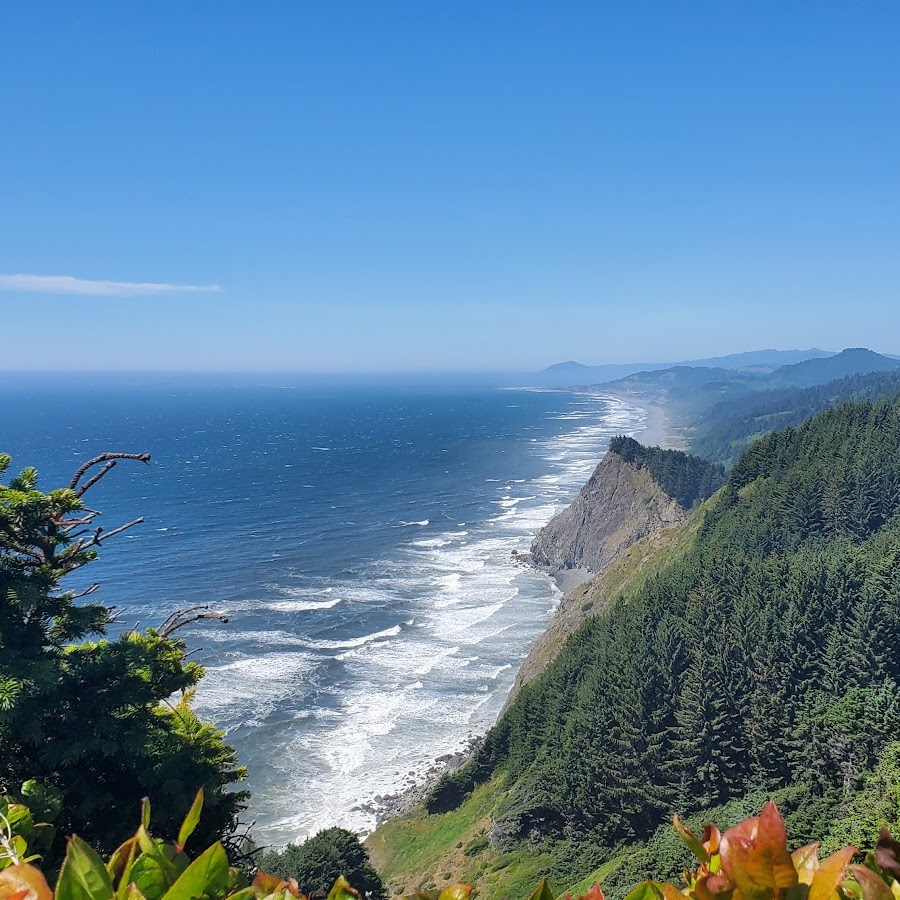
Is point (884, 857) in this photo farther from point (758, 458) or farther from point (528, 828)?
point (758, 458)

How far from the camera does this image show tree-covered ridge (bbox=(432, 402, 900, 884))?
28.6m

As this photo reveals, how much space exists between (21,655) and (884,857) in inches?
431

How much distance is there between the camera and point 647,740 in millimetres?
33656

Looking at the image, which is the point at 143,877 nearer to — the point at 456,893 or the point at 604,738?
the point at 456,893

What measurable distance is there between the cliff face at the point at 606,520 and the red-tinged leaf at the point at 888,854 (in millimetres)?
84105

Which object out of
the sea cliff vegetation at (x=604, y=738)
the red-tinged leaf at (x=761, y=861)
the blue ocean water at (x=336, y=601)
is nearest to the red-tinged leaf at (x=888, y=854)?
the sea cliff vegetation at (x=604, y=738)

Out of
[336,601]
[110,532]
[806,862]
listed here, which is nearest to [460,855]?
[110,532]

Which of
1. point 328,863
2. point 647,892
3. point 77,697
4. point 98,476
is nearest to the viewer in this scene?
point 647,892

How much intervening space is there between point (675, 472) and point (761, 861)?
4223 inches

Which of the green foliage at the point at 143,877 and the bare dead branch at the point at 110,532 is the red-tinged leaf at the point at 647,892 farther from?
the bare dead branch at the point at 110,532

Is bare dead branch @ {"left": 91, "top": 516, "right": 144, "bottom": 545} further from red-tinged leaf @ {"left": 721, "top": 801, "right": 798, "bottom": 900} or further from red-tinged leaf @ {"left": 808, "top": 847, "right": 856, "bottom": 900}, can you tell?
red-tinged leaf @ {"left": 808, "top": 847, "right": 856, "bottom": 900}

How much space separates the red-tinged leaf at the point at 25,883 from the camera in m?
2.12

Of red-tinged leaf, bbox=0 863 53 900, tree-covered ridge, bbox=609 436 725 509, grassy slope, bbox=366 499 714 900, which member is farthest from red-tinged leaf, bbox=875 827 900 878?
tree-covered ridge, bbox=609 436 725 509

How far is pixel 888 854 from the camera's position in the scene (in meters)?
2.31
